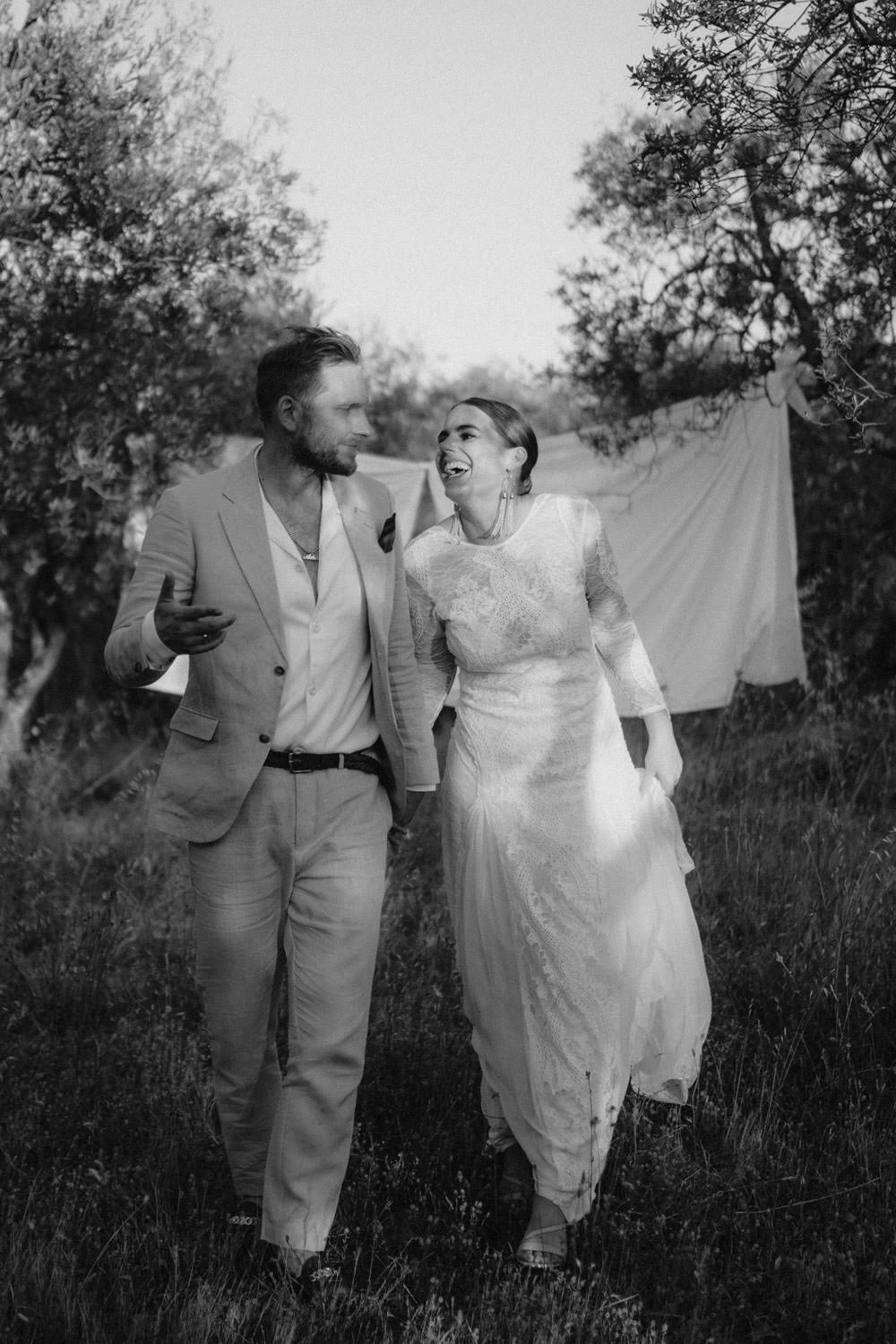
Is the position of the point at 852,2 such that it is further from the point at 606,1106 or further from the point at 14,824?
the point at 14,824

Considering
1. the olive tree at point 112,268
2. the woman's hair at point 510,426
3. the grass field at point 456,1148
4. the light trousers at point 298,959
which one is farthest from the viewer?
the olive tree at point 112,268

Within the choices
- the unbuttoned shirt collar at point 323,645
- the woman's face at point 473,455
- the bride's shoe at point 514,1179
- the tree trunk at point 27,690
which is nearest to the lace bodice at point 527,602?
the woman's face at point 473,455

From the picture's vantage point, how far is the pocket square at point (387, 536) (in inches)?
131

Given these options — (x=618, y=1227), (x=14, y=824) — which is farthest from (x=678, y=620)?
(x=618, y=1227)

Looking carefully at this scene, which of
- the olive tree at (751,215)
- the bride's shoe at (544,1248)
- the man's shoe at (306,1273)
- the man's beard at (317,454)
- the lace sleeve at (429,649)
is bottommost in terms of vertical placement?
the bride's shoe at (544,1248)

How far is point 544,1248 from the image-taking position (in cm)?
323

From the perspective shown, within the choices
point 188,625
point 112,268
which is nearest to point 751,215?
point 112,268

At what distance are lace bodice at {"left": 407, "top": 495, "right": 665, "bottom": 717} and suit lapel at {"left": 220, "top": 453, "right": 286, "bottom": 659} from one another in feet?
2.26

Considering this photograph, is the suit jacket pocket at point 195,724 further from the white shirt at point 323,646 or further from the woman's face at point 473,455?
the woman's face at point 473,455

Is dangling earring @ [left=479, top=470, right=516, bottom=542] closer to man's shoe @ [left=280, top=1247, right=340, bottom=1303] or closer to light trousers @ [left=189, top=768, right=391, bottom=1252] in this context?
light trousers @ [left=189, top=768, right=391, bottom=1252]

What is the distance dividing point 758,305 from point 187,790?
16.8ft

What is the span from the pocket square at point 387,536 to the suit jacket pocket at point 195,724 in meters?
0.62

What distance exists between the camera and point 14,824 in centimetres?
702

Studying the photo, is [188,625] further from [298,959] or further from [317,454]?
[298,959]
